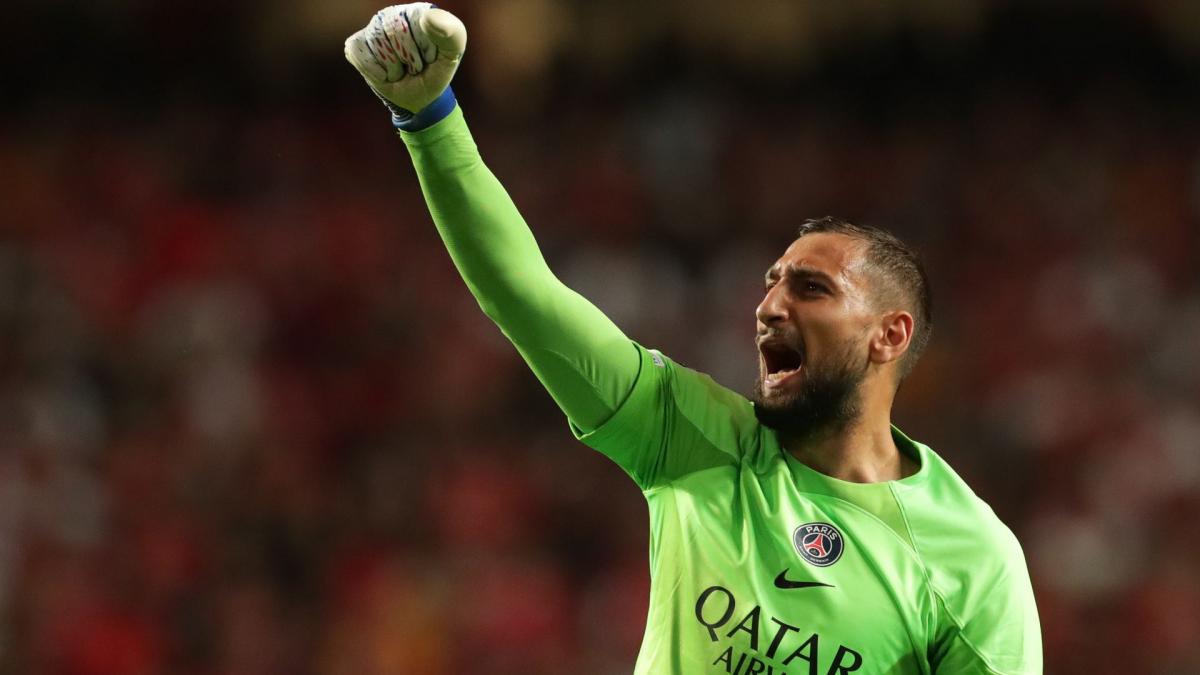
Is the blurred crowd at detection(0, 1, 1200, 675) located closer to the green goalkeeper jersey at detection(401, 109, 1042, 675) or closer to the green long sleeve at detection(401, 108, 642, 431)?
the green goalkeeper jersey at detection(401, 109, 1042, 675)

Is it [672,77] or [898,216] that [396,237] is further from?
[898,216]

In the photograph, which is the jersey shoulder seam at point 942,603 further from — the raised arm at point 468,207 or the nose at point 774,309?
the raised arm at point 468,207

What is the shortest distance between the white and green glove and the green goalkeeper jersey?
4 centimetres

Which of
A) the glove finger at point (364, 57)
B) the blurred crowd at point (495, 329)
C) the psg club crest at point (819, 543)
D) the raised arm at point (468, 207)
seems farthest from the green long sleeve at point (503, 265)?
the blurred crowd at point (495, 329)

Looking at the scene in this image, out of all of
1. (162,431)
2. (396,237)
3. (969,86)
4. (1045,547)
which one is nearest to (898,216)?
(969,86)

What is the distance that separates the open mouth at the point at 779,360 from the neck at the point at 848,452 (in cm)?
14

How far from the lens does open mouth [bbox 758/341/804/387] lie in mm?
2967

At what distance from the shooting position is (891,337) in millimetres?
3088

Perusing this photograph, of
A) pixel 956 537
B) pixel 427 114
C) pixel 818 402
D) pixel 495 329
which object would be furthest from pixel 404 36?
pixel 495 329

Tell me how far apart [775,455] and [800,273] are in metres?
0.38

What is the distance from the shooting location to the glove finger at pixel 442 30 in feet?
7.86

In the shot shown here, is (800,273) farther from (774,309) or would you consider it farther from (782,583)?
(782,583)

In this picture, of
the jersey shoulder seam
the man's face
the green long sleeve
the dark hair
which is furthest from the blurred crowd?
the green long sleeve

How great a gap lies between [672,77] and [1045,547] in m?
4.39
